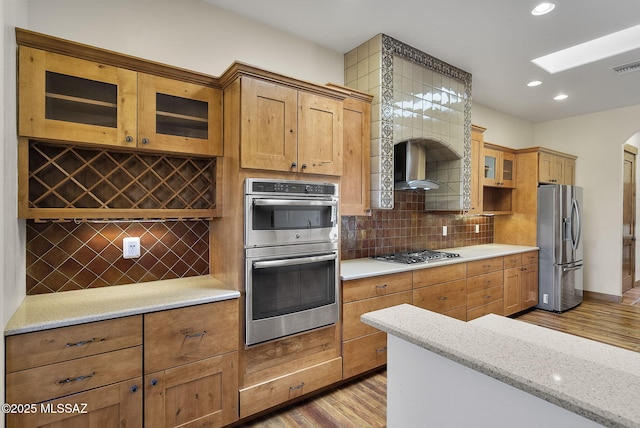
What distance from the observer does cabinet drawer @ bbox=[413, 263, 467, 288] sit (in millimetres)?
2916

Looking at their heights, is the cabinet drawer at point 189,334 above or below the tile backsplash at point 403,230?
below

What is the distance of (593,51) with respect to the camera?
3295mm

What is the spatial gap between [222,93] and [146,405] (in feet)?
6.32

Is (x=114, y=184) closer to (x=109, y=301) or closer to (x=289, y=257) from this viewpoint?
(x=109, y=301)

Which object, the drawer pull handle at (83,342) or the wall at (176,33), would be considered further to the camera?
the wall at (176,33)

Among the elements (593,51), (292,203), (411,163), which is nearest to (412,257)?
(411,163)

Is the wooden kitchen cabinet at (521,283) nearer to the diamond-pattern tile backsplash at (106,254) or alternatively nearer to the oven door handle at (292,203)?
the oven door handle at (292,203)

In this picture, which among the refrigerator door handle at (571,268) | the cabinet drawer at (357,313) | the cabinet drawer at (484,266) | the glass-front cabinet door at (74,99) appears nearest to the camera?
the glass-front cabinet door at (74,99)

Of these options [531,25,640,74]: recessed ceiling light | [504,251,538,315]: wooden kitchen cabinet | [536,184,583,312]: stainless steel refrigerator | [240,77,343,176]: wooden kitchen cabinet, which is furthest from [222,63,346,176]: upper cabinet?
[536,184,583,312]: stainless steel refrigerator

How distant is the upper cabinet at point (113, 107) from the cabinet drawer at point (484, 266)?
2.78 metres

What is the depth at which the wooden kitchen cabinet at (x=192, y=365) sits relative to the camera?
1741mm

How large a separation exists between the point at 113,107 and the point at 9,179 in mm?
637

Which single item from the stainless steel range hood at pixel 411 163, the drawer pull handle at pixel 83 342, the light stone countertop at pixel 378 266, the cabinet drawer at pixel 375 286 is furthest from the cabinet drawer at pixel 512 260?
the drawer pull handle at pixel 83 342

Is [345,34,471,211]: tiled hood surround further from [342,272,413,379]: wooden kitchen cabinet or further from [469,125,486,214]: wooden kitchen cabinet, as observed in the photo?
[342,272,413,379]: wooden kitchen cabinet
